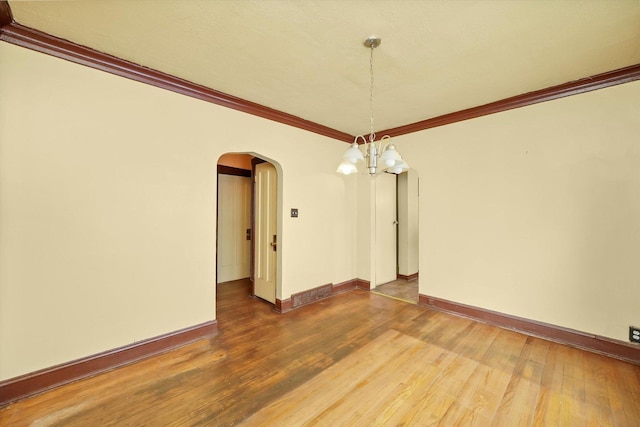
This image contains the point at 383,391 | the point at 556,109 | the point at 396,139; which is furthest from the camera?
the point at 396,139

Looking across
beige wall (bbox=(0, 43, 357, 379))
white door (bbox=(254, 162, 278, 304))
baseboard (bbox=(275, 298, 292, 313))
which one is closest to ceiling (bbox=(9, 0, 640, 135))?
beige wall (bbox=(0, 43, 357, 379))

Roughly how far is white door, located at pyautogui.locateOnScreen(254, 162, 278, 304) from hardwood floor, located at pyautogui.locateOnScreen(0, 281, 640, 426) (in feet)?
3.19

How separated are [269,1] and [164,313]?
9.51 feet

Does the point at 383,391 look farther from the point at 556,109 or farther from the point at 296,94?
the point at 556,109

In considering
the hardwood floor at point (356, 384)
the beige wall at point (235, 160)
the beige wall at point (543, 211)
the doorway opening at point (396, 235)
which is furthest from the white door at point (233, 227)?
the beige wall at point (543, 211)

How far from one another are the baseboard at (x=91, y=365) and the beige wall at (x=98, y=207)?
68mm

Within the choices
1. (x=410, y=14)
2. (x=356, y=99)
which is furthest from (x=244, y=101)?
(x=410, y=14)

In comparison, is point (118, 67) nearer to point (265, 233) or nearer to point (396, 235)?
point (265, 233)

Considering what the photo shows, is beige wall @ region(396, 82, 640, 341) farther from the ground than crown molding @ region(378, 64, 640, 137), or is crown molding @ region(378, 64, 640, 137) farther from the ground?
crown molding @ region(378, 64, 640, 137)

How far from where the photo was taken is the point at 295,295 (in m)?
3.88

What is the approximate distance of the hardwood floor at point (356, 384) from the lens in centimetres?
183

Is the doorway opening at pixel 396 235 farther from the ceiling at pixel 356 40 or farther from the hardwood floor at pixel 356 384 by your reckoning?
the ceiling at pixel 356 40

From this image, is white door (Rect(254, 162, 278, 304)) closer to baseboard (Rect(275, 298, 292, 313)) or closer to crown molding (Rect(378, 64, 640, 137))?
baseboard (Rect(275, 298, 292, 313))

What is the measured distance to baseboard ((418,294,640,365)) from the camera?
2527mm
